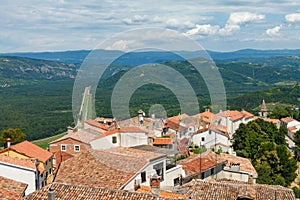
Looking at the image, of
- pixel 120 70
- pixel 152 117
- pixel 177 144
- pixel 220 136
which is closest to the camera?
pixel 120 70

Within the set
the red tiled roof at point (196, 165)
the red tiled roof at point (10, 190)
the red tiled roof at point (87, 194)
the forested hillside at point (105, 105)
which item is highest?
the red tiled roof at point (87, 194)

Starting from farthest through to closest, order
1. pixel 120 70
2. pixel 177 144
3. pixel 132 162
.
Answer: pixel 177 144 < pixel 120 70 < pixel 132 162

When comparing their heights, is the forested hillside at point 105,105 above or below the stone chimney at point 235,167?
below

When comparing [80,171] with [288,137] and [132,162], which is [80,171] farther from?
[288,137]

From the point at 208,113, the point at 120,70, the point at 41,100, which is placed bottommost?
the point at 41,100

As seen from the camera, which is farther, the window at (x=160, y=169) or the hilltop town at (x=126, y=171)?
the window at (x=160, y=169)

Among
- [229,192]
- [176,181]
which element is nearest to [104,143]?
[176,181]

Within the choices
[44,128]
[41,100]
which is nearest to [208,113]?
[44,128]

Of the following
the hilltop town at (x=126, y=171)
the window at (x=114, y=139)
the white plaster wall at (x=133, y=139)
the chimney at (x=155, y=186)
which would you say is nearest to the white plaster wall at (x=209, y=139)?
the hilltop town at (x=126, y=171)

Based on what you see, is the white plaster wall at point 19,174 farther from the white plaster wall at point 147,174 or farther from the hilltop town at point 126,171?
the white plaster wall at point 147,174
